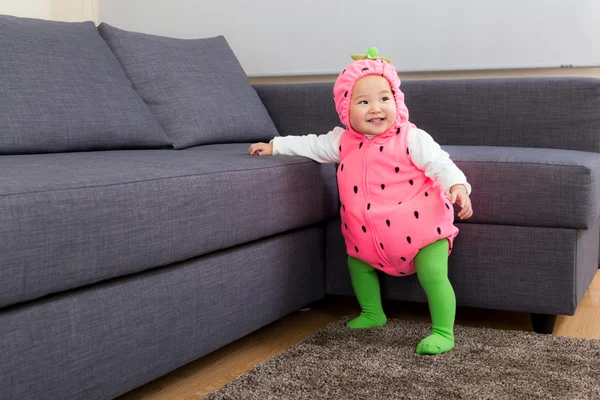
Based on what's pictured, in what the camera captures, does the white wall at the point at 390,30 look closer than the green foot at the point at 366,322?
No

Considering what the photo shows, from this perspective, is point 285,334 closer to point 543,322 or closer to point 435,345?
point 435,345

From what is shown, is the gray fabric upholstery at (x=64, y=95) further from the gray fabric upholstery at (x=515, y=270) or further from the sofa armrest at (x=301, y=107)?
the gray fabric upholstery at (x=515, y=270)

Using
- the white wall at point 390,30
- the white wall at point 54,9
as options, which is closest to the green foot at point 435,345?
the white wall at point 390,30

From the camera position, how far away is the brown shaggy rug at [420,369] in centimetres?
144

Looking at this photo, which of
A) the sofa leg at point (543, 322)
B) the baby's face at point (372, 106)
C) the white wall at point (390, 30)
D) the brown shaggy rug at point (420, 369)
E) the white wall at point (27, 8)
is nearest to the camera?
the brown shaggy rug at point (420, 369)

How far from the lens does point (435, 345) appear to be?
1.70 m

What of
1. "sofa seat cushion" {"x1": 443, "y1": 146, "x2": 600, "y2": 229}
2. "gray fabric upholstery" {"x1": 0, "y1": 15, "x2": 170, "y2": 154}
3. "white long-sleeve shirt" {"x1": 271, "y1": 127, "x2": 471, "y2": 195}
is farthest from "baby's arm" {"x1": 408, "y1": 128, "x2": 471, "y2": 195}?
"gray fabric upholstery" {"x1": 0, "y1": 15, "x2": 170, "y2": 154}

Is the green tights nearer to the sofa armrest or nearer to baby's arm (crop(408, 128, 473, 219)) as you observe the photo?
baby's arm (crop(408, 128, 473, 219))

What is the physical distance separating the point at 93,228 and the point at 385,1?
6.95 ft

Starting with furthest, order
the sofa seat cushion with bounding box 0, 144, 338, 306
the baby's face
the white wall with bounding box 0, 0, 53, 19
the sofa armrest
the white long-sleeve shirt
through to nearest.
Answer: the white wall with bounding box 0, 0, 53, 19
the sofa armrest
the baby's face
the white long-sleeve shirt
the sofa seat cushion with bounding box 0, 144, 338, 306

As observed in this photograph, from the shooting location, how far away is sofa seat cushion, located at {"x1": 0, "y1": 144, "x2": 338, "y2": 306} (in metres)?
1.15

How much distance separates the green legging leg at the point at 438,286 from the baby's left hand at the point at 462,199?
0.55 ft

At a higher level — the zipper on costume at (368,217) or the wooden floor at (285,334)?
the zipper on costume at (368,217)

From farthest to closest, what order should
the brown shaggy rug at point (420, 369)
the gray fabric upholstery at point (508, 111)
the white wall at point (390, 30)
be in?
the white wall at point (390, 30) → the gray fabric upholstery at point (508, 111) → the brown shaggy rug at point (420, 369)
